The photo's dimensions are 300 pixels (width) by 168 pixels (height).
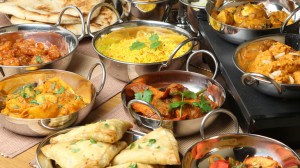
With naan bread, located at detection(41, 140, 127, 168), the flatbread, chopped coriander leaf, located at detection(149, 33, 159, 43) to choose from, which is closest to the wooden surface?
naan bread, located at detection(41, 140, 127, 168)

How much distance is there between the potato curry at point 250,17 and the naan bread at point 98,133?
82cm

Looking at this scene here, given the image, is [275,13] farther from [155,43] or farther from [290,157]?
[290,157]

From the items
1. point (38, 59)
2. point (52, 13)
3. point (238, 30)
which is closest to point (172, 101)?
point (238, 30)

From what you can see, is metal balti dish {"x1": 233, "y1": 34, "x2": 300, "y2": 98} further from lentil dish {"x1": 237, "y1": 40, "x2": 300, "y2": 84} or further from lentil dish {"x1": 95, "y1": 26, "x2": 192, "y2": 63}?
lentil dish {"x1": 95, "y1": 26, "x2": 192, "y2": 63}

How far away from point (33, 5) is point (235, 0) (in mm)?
1209

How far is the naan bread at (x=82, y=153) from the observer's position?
1.62 meters

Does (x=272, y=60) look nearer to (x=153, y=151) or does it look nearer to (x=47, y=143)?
(x=153, y=151)

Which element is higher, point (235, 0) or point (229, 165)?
point (235, 0)

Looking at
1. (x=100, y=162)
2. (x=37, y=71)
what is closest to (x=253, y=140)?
(x=100, y=162)

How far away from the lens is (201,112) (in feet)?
6.38

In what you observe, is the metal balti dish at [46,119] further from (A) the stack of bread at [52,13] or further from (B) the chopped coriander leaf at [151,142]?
(A) the stack of bread at [52,13]

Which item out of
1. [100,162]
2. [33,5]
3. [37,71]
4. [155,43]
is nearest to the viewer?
[100,162]

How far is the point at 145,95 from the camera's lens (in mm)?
2018

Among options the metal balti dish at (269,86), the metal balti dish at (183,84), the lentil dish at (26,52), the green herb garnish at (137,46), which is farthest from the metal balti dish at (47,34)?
the metal balti dish at (269,86)
